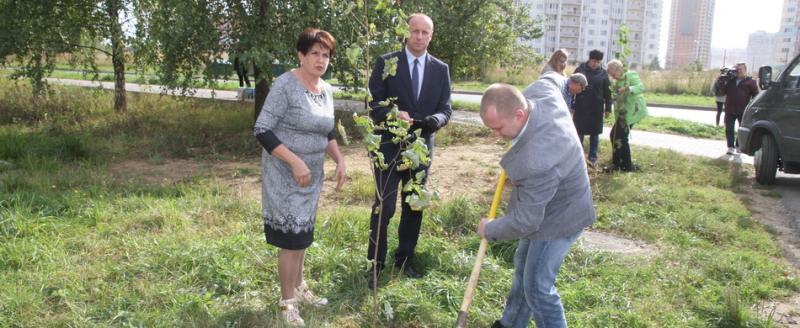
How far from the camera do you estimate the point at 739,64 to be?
35.0ft

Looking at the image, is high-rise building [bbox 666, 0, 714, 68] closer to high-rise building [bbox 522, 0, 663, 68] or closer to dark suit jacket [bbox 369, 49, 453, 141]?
high-rise building [bbox 522, 0, 663, 68]

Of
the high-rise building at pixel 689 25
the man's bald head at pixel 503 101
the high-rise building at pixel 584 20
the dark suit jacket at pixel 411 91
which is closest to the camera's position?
the man's bald head at pixel 503 101

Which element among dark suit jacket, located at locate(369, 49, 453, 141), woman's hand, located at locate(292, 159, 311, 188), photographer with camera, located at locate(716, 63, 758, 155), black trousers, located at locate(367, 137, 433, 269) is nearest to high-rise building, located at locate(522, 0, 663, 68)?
photographer with camera, located at locate(716, 63, 758, 155)

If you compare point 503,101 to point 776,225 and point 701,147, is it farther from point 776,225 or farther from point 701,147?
point 701,147

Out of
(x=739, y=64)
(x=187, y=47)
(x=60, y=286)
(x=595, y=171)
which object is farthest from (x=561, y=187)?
(x=739, y=64)

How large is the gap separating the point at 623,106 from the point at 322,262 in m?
5.47

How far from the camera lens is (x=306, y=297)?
11.8 ft

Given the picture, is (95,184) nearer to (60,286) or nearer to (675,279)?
(60,286)

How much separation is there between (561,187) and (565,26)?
100025mm

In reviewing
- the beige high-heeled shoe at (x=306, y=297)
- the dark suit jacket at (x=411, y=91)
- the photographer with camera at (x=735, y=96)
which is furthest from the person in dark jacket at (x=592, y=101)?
the beige high-heeled shoe at (x=306, y=297)

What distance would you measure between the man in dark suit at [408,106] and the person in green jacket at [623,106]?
4.68 meters

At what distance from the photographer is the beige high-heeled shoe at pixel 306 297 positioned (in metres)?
3.58

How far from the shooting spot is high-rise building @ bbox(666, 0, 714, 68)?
391ft

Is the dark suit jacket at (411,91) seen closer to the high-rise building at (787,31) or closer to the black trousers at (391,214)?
the black trousers at (391,214)
